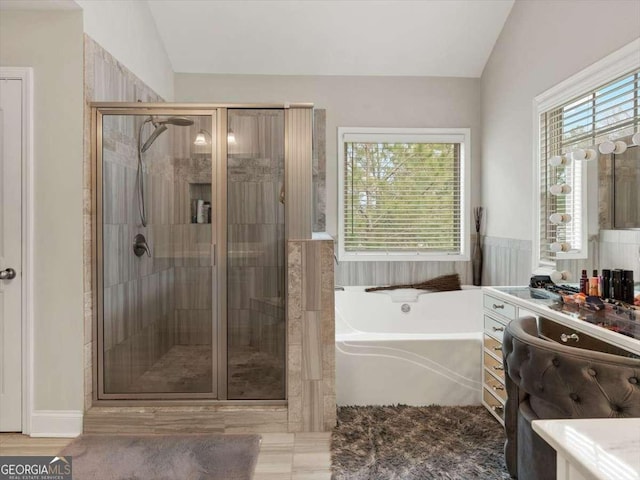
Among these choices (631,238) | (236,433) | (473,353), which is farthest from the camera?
(473,353)

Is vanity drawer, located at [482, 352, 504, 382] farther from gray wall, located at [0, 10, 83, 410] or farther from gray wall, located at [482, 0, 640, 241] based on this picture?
gray wall, located at [0, 10, 83, 410]

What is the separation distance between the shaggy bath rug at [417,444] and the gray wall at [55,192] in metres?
1.53

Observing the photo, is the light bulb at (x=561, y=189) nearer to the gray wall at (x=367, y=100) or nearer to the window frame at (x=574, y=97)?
the window frame at (x=574, y=97)

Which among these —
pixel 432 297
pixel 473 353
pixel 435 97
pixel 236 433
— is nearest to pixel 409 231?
pixel 432 297

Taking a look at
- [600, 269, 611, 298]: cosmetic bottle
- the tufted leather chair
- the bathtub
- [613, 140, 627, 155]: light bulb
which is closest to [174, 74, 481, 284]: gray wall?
the bathtub

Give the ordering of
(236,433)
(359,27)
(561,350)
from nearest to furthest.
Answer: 1. (561,350)
2. (236,433)
3. (359,27)

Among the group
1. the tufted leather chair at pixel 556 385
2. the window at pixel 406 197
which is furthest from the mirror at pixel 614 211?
the window at pixel 406 197

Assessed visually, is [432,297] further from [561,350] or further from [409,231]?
[561,350]

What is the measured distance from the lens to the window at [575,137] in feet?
7.33

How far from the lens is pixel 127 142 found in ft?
8.04

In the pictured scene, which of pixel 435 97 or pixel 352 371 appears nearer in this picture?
pixel 352 371

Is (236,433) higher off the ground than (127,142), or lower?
lower

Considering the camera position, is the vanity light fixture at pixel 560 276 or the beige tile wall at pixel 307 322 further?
the vanity light fixture at pixel 560 276

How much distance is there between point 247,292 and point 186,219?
541 mm
